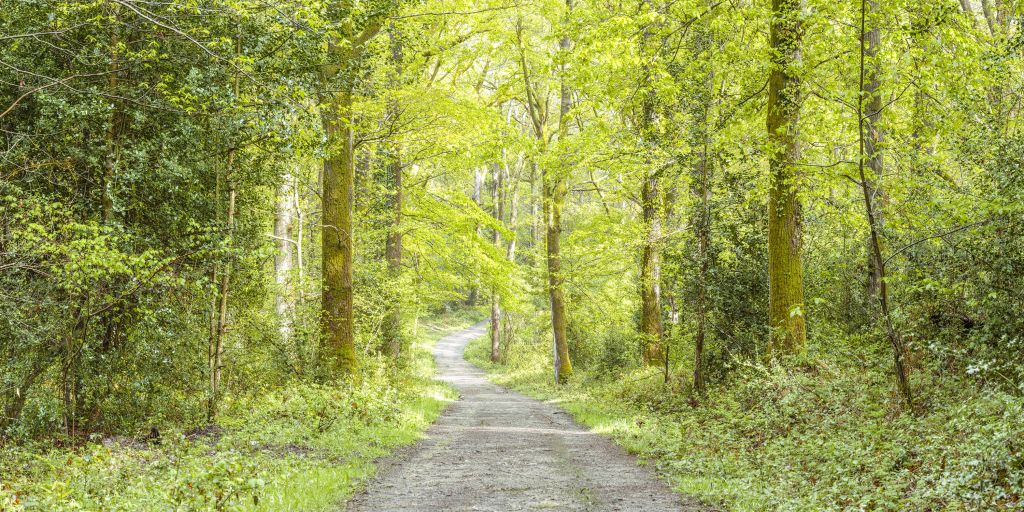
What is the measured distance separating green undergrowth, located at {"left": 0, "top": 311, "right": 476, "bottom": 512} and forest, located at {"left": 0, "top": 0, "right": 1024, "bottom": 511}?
2.6 inches

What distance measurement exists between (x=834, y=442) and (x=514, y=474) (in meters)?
3.90

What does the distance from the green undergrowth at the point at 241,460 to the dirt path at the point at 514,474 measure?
0.50m

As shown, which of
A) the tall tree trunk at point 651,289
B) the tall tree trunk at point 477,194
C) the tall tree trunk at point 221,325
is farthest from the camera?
the tall tree trunk at point 477,194

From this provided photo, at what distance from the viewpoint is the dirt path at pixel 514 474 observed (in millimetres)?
7523

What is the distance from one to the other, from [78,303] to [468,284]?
14743 millimetres

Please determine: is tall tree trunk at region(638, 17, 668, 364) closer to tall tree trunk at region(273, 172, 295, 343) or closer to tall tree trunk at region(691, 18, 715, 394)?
tall tree trunk at region(691, 18, 715, 394)

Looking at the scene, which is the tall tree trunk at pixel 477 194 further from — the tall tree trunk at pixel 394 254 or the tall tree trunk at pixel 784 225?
the tall tree trunk at pixel 784 225

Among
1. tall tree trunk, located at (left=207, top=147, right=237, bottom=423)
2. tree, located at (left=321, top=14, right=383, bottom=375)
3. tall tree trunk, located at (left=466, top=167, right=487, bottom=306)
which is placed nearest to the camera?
tall tree trunk, located at (left=207, top=147, right=237, bottom=423)

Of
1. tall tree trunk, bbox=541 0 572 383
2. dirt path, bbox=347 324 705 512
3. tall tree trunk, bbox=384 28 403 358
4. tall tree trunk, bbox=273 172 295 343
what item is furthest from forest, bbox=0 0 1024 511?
tall tree trunk, bbox=541 0 572 383

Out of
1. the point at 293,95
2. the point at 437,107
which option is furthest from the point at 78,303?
the point at 437,107

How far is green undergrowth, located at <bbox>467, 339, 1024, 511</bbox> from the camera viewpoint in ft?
19.0

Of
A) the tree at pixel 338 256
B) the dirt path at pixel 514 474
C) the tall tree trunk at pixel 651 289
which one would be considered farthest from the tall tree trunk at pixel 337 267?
the tall tree trunk at pixel 651 289

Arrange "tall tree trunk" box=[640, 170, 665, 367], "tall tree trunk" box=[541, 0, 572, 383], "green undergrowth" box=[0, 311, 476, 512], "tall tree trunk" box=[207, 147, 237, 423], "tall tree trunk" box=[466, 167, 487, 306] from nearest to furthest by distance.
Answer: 1. "green undergrowth" box=[0, 311, 476, 512]
2. "tall tree trunk" box=[207, 147, 237, 423]
3. "tall tree trunk" box=[640, 170, 665, 367]
4. "tall tree trunk" box=[541, 0, 572, 383]
5. "tall tree trunk" box=[466, 167, 487, 306]

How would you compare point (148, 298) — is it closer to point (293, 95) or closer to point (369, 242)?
point (293, 95)
